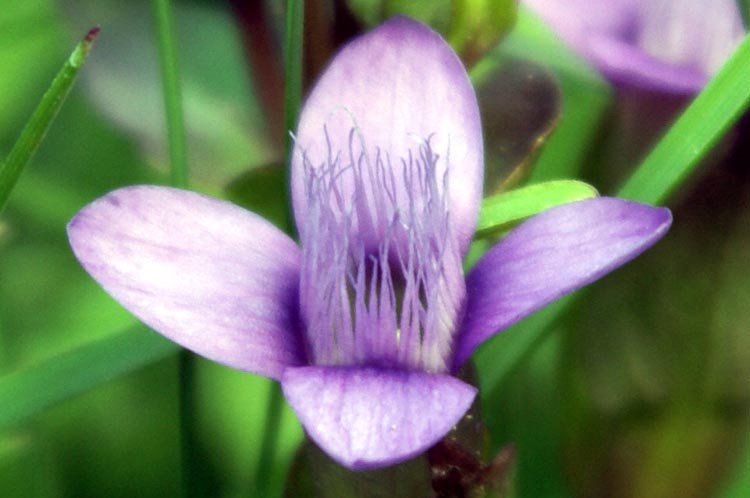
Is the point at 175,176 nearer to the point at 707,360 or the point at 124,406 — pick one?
the point at 124,406

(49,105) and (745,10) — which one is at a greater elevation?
(745,10)

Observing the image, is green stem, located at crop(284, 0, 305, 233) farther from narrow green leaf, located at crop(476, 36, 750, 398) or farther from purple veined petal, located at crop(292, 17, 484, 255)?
narrow green leaf, located at crop(476, 36, 750, 398)

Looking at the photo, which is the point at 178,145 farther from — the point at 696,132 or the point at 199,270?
the point at 696,132

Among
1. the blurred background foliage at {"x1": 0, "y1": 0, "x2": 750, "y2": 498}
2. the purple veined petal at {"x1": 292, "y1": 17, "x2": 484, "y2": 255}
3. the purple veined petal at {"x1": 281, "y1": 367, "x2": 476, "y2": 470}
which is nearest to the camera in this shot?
the purple veined petal at {"x1": 281, "y1": 367, "x2": 476, "y2": 470}

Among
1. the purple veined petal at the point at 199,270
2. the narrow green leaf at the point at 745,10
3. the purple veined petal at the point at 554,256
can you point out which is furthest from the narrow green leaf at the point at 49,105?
the narrow green leaf at the point at 745,10

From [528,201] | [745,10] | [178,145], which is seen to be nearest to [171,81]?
[178,145]

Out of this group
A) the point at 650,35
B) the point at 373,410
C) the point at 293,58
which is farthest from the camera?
the point at 650,35

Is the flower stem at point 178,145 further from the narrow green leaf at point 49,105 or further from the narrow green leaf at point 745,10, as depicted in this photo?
the narrow green leaf at point 745,10

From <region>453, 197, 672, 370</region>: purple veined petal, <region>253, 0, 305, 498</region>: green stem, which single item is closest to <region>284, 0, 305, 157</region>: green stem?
<region>253, 0, 305, 498</region>: green stem
